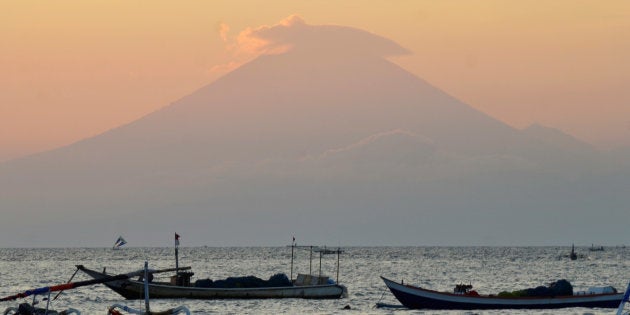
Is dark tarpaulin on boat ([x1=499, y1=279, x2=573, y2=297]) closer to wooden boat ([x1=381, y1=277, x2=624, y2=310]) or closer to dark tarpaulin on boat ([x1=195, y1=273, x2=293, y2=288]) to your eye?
wooden boat ([x1=381, y1=277, x2=624, y2=310])

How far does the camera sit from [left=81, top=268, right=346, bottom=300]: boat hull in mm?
80750

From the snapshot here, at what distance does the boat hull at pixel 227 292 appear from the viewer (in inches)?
3179

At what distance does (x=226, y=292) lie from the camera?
82062 mm

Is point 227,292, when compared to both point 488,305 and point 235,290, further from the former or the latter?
point 488,305

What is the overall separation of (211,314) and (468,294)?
1379 cm

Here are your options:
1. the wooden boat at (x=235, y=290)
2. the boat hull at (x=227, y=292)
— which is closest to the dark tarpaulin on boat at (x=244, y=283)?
the wooden boat at (x=235, y=290)

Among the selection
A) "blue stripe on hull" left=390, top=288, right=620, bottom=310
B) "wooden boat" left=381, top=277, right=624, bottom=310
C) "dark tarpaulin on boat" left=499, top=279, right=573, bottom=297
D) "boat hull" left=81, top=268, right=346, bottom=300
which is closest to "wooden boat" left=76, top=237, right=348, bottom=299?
"boat hull" left=81, top=268, right=346, bottom=300

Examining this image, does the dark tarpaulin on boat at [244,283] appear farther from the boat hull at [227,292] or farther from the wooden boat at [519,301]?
the wooden boat at [519,301]

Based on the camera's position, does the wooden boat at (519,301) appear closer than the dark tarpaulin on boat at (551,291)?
Yes

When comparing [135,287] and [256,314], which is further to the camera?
[135,287]

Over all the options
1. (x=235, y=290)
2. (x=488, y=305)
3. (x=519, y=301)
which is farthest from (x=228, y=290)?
(x=519, y=301)

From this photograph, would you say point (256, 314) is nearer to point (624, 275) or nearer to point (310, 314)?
point (310, 314)

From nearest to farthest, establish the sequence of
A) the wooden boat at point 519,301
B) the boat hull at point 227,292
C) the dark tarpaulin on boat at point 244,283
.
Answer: the wooden boat at point 519,301
the boat hull at point 227,292
the dark tarpaulin on boat at point 244,283

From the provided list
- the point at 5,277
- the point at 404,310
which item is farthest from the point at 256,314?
the point at 5,277
